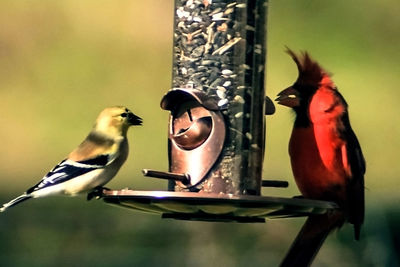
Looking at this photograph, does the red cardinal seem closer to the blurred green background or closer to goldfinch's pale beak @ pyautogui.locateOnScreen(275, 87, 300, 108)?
goldfinch's pale beak @ pyautogui.locateOnScreen(275, 87, 300, 108)

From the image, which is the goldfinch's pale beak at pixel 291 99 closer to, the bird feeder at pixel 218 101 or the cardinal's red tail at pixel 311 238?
the bird feeder at pixel 218 101

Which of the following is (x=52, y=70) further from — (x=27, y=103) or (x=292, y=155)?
(x=292, y=155)

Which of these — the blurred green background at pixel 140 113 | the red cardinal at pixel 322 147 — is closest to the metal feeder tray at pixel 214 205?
the red cardinal at pixel 322 147

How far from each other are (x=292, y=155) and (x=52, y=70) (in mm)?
8151

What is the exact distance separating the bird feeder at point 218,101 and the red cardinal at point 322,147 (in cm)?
25

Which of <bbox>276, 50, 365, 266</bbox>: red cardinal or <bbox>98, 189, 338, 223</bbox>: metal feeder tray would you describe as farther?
<bbox>276, 50, 365, 266</bbox>: red cardinal

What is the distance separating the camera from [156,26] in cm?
1557

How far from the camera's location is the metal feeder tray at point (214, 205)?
670 cm

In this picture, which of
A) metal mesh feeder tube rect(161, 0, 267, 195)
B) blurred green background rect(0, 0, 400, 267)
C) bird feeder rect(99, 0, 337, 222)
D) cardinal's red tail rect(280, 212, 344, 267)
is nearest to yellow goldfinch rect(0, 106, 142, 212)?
bird feeder rect(99, 0, 337, 222)

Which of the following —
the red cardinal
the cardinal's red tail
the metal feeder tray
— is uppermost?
the red cardinal

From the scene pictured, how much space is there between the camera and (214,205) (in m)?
6.77

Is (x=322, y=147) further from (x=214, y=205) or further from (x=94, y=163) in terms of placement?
(x=94, y=163)

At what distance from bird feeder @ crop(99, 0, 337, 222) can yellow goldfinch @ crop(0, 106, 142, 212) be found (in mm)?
510

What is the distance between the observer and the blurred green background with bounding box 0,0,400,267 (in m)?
11.7
